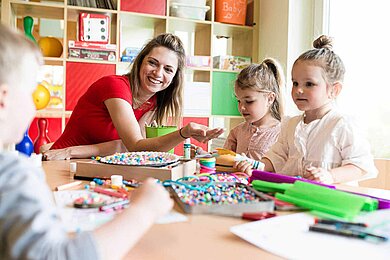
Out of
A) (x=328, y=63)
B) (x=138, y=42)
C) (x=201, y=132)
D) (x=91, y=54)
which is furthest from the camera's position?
(x=138, y=42)

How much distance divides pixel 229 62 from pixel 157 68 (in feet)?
4.91

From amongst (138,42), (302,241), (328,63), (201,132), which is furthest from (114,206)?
(138,42)

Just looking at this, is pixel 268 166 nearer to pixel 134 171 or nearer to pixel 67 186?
pixel 134 171

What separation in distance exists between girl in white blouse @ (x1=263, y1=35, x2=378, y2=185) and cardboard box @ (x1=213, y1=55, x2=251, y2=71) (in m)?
1.60

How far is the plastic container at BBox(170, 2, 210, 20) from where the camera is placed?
3.10 metres

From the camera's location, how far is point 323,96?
1.50 meters

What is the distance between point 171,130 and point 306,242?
1082 millimetres

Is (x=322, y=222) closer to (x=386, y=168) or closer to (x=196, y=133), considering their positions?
(x=196, y=133)

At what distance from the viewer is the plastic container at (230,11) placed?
3201mm

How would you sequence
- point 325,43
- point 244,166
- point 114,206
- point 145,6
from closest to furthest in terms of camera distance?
point 114,206
point 244,166
point 325,43
point 145,6

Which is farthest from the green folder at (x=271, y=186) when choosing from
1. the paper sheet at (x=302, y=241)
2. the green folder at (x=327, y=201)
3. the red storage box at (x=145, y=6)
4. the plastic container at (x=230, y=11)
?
the plastic container at (x=230, y=11)

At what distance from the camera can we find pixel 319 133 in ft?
4.80

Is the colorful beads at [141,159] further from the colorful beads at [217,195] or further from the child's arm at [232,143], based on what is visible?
the child's arm at [232,143]

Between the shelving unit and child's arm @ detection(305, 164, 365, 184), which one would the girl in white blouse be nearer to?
child's arm @ detection(305, 164, 365, 184)
